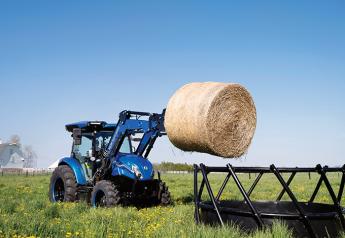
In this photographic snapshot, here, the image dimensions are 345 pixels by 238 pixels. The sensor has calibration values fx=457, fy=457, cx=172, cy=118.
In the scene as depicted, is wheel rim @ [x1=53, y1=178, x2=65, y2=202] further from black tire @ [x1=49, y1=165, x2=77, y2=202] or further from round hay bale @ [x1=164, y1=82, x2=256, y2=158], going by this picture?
round hay bale @ [x1=164, y1=82, x2=256, y2=158]

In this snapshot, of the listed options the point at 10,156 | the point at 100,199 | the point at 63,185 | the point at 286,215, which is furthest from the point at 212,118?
the point at 10,156

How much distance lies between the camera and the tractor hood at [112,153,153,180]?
11.3 meters

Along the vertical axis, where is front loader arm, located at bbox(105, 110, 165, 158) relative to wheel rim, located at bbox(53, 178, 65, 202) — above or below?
above

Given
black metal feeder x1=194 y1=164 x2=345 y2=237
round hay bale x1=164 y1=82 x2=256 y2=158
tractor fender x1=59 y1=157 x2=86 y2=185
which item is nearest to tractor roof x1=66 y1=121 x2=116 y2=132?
tractor fender x1=59 y1=157 x2=86 y2=185

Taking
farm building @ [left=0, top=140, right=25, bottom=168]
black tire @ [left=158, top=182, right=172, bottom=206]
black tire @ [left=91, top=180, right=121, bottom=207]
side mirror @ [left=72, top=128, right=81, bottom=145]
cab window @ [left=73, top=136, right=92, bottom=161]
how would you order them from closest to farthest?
black tire @ [left=91, top=180, right=121, bottom=207], black tire @ [left=158, top=182, right=172, bottom=206], side mirror @ [left=72, top=128, right=81, bottom=145], cab window @ [left=73, top=136, right=92, bottom=161], farm building @ [left=0, top=140, right=25, bottom=168]

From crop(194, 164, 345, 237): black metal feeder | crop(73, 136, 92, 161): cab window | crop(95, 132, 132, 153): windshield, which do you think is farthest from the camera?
crop(73, 136, 92, 161): cab window

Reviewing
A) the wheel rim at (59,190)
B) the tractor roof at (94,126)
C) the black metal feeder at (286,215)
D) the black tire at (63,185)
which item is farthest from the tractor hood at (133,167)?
the black metal feeder at (286,215)

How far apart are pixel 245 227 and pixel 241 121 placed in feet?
10.2

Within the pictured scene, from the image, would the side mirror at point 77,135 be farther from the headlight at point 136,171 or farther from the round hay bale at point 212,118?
the round hay bale at point 212,118

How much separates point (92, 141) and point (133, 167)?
1.82m

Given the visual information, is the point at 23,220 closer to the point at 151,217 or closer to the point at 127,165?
the point at 151,217

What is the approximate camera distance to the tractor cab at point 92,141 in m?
12.3

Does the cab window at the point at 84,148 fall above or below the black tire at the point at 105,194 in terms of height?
above

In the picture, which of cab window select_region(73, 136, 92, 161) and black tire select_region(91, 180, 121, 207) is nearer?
black tire select_region(91, 180, 121, 207)
